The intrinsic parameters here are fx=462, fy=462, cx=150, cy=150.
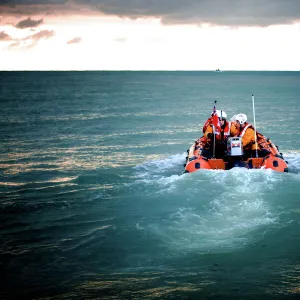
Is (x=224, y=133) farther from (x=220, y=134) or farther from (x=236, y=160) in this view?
(x=236, y=160)

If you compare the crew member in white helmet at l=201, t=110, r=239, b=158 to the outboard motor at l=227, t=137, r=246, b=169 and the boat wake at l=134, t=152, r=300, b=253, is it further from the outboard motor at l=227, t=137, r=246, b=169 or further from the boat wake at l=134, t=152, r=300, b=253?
the boat wake at l=134, t=152, r=300, b=253

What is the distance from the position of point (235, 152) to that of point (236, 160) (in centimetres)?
44

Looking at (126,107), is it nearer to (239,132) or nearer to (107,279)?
(239,132)

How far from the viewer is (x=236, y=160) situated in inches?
618

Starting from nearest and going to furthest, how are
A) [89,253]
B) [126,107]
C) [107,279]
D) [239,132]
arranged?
[107,279], [89,253], [239,132], [126,107]

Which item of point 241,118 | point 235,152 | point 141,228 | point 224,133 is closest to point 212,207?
point 141,228

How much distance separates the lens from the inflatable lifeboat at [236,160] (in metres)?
14.8

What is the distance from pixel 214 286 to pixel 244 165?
7507mm

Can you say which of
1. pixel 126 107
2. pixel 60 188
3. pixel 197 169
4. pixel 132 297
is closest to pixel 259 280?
pixel 132 297

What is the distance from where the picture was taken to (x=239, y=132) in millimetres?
16469

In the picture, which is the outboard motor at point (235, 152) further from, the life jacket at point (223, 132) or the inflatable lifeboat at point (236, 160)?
the life jacket at point (223, 132)

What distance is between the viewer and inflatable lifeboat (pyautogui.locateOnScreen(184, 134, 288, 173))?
14.8 m

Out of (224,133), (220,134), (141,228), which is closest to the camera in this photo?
(141,228)

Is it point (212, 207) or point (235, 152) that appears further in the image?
point (235, 152)
